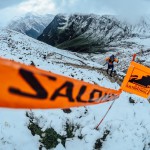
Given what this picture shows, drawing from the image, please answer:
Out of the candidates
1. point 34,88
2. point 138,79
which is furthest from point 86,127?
point 34,88

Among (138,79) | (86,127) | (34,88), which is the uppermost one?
(34,88)

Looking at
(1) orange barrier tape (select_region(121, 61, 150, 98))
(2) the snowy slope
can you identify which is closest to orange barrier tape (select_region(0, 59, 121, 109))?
(1) orange barrier tape (select_region(121, 61, 150, 98))

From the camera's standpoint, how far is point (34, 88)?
3.38 metres

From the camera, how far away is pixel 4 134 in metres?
10.3

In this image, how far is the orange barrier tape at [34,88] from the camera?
120 inches

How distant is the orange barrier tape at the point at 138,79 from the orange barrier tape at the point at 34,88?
4.76 m

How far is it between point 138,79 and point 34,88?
6.09 meters

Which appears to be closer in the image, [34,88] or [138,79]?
[34,88]

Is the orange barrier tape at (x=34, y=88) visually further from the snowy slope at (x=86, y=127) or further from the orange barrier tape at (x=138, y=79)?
the snowy slope at (x=86, y=127)

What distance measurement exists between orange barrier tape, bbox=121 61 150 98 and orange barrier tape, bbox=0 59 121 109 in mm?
4760

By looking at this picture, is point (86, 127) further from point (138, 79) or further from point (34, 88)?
point (34, 88)

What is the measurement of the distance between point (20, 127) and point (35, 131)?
56cm

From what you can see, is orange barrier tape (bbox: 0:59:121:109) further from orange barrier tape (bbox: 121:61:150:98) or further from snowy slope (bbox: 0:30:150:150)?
snowy slope (bbox: 0:30:150:150)

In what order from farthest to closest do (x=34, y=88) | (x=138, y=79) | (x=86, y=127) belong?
(x=86, y=127)
(x=138, y=79)
(x=34, y=88)
